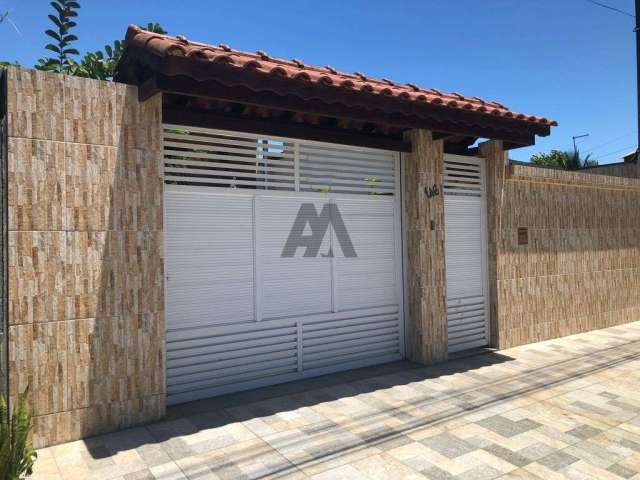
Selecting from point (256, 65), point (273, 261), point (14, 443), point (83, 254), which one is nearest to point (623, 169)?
point (273, 261)

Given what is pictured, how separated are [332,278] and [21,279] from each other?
12.6ft

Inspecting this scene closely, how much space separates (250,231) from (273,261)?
53cm

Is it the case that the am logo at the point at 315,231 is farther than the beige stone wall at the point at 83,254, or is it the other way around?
the am logo at the point at 315,231

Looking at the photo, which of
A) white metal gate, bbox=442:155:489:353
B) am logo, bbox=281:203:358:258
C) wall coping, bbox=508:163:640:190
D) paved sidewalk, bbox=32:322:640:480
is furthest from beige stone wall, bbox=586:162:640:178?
am logo, bbox=281:203:358:258

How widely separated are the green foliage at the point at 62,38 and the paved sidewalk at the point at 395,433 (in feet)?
28.7

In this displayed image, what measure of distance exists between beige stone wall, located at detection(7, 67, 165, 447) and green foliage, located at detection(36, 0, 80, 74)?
667 cm

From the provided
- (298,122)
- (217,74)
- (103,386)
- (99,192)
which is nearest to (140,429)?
(103,386)

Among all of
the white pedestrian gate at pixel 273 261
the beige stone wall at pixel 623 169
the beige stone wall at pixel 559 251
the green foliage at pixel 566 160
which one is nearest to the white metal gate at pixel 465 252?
the beige stone wall at pixel 559 251

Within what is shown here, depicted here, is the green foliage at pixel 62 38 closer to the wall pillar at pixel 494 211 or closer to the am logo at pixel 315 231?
the am logo at pixel 315 231

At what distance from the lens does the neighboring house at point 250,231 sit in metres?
A: 4.24

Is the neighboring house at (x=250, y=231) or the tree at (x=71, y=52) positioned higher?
the tree at (x=71, y=52)

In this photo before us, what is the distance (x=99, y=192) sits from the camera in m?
A: 4.49

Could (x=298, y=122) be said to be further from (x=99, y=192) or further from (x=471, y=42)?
(x=471, y=42)

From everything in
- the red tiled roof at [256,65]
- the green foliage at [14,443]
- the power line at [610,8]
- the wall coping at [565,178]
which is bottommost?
the green foliage at [14,443]
